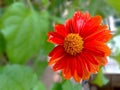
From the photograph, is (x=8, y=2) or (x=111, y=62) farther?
(x=8, y=2)

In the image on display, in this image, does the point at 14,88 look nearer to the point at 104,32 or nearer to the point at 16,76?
the point at 16,76

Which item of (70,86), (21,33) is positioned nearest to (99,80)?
(70,86)

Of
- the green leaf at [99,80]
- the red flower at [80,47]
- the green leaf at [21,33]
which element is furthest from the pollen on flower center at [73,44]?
the green leaf at [21,33]

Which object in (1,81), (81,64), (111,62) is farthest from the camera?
(111,62)

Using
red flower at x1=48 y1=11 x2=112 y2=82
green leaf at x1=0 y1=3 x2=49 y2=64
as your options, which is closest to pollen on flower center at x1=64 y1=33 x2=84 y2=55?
red flower at x1=48 y1=11 x2=112 y2=82

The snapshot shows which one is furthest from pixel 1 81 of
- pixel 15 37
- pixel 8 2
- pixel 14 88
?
pixel 8 2

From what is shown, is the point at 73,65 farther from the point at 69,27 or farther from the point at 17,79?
the point at 17,79

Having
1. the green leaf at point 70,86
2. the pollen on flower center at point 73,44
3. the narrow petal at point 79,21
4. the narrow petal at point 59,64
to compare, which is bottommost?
the green leaf at point 70,86

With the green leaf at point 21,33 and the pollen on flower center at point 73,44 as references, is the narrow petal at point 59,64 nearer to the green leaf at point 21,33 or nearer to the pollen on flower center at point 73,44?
the pollen on flower center at point 73,44
